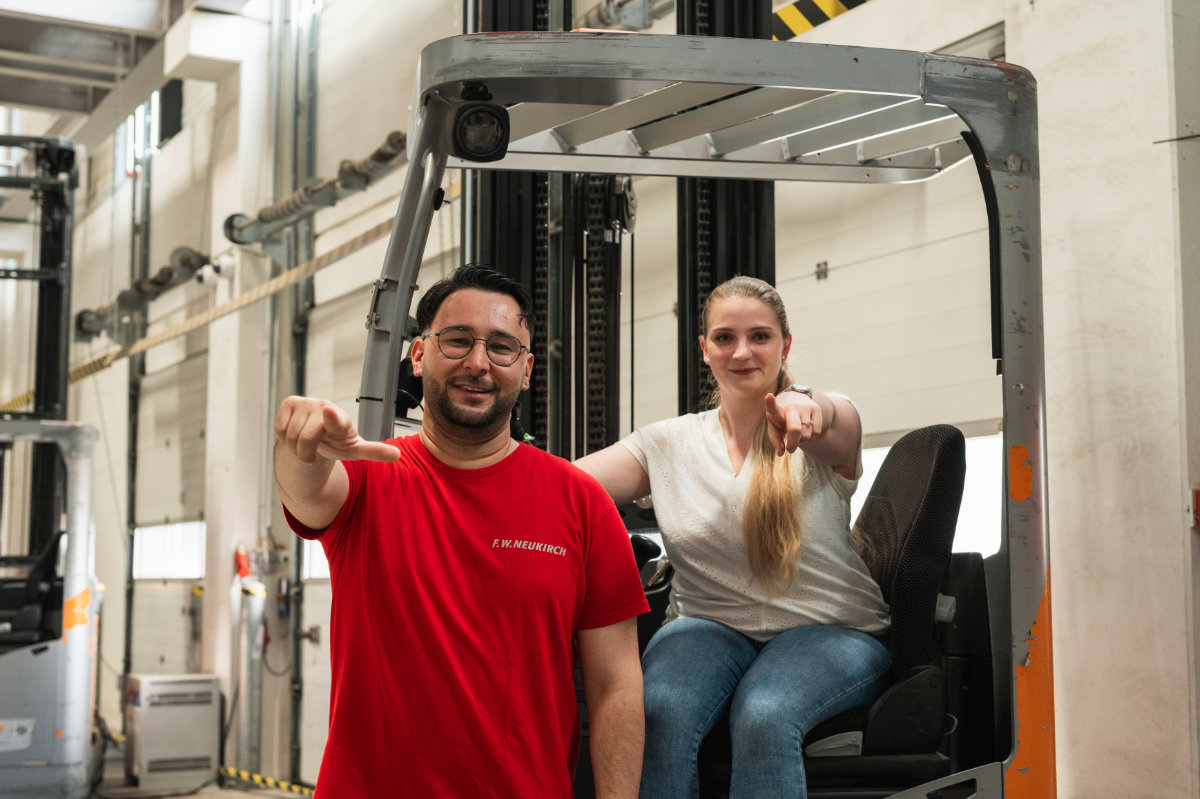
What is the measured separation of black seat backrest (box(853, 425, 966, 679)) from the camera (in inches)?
102

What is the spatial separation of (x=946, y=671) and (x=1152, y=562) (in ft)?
6.40

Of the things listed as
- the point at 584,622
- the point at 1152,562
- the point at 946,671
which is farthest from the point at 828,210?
the point at 584,622

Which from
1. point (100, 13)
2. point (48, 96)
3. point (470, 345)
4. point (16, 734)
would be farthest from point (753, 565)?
point (48, 96)

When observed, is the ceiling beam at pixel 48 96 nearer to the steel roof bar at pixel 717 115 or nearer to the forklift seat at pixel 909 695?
the steel roof bar at pixel 717 115

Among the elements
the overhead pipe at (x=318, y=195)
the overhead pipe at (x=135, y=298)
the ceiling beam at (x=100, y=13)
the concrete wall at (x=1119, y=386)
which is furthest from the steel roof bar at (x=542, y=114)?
the ceiling beam at (x=100, y=13)

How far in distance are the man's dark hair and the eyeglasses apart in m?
0.09

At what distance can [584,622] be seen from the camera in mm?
2299

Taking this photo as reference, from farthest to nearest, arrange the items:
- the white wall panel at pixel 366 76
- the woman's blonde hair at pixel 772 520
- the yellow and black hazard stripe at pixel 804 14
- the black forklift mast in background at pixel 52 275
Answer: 1. the white wall panel at pixel 366 76
2. the black forklift mast in background at pixel 52 275
3. the yellow and black hazard stripe at pixel 804 14
4. the woman's blonde hair at pixel 772 520

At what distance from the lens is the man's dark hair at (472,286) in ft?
7.62

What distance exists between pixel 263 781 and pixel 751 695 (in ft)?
23.8

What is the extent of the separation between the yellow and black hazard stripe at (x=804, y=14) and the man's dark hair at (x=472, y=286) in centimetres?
373

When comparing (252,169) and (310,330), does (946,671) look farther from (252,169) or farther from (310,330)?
(252,169)

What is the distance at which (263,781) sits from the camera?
880 cm

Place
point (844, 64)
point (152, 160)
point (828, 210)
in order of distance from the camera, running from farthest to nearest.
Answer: point (152, 160), point (828, 210), point (844, 64)
